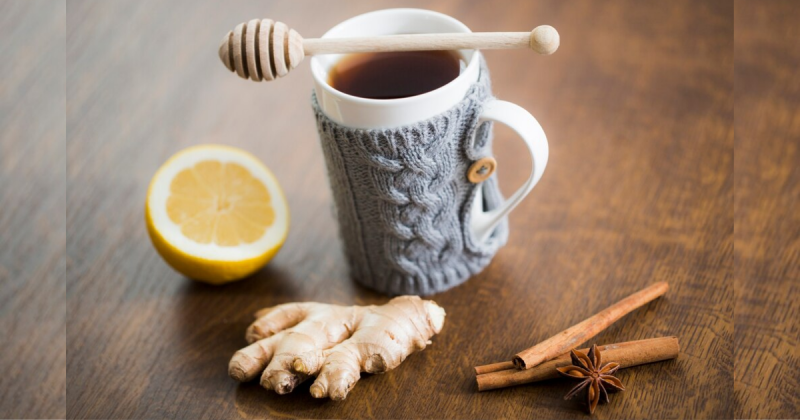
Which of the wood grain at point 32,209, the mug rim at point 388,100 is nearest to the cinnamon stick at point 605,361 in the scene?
the mug rim at point 388,100

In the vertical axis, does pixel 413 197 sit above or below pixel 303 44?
below

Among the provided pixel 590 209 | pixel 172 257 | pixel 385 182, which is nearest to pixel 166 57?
pixel 172 257

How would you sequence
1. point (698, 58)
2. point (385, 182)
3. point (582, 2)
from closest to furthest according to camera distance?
point (385, 182) < point (698, 58) < point (582, 2)

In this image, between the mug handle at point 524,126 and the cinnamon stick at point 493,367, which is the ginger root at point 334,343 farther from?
the mug handle at point 524,126

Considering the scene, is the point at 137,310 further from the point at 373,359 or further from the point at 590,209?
the point at 590,209

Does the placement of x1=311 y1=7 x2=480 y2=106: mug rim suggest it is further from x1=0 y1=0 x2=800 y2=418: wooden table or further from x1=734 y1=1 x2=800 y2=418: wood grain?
x1=734 y1=1 x2=800 y2=418: wood grain

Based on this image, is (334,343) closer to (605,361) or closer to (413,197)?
(413,197)

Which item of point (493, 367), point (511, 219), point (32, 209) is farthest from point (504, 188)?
point (32, 209)
